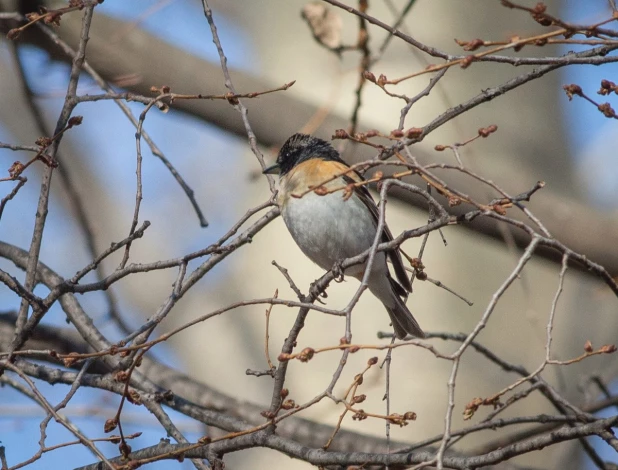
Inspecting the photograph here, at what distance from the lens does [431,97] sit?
664 centimetres

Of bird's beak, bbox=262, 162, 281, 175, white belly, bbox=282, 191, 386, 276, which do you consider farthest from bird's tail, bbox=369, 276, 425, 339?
bird's beak, bbox=262, 162, 281, 175

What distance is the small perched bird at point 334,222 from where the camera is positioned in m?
4.19

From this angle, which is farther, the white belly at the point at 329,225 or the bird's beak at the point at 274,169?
the bird's beak at the point at 274,169

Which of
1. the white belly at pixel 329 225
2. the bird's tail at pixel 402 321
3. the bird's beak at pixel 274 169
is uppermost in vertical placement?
the bird's beak at pixel 274 169

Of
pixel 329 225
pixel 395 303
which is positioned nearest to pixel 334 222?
pixel 329 225

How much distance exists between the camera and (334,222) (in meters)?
4.23

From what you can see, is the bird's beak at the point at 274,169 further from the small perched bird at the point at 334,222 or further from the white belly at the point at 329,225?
the white belly at the point at 329,225

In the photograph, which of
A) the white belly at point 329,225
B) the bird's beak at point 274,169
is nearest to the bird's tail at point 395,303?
the white belly at point 329,225

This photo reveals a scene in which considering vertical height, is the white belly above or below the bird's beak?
below

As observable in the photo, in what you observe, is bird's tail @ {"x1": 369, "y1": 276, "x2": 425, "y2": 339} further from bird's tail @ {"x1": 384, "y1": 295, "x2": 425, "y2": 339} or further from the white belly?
the white belly

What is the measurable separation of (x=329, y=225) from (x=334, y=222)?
32 millimetres

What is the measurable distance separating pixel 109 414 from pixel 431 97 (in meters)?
3.48

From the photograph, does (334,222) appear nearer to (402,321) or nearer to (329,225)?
(329,225)

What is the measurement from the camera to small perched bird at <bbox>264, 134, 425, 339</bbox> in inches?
165
